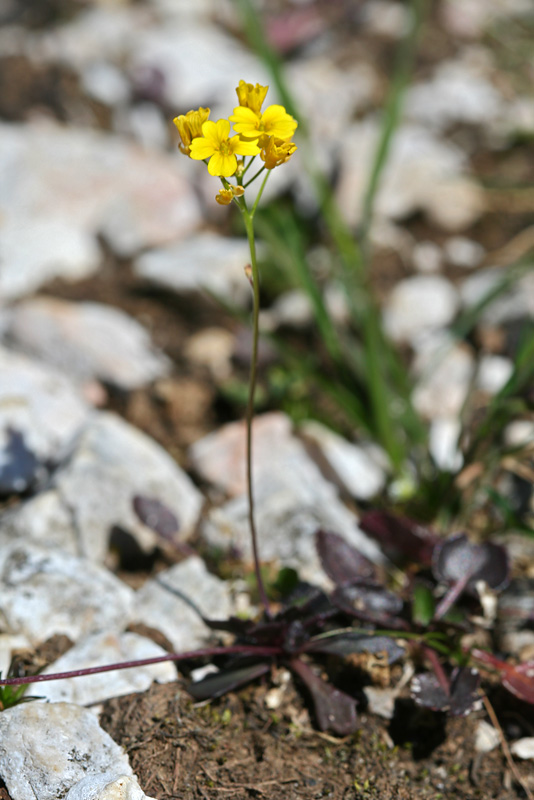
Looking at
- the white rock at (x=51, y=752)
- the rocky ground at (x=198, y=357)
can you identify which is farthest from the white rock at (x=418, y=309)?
the white rock at (x=51, y=752)

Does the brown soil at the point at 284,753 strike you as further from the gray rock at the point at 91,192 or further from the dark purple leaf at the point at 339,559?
the gray rock at the point at 91,192

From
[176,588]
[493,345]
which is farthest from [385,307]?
[176,588]

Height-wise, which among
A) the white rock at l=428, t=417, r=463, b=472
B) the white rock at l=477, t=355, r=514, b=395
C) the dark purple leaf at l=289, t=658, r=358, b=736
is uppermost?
the white rock at l=477, t=355, r=514, b=395

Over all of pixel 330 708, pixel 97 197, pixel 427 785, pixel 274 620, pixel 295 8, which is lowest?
pixel 427 785

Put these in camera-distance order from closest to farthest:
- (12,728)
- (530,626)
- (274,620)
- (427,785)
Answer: (12,728), (427,785), (274,620), (530,626)

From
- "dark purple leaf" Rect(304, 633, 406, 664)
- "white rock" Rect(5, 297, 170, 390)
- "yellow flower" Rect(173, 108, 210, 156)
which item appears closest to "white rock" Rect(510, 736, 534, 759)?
"dark purple leaf" Rect(304, 633, 406, 664)

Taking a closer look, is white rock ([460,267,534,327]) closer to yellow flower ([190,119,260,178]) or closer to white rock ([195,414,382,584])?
white rock ([195,414,382,584])

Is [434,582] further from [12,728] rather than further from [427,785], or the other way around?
[12,728]
